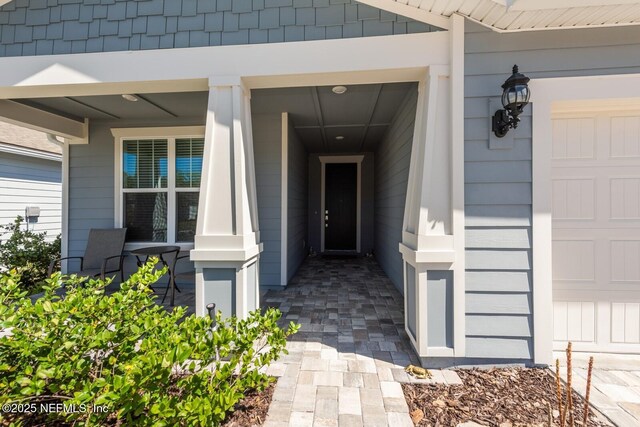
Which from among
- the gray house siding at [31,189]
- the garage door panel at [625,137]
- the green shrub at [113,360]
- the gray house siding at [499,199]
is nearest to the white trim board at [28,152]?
the gray house siding at [31,189]

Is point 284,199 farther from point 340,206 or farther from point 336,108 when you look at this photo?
point 340,206

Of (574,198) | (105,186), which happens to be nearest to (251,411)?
(574,198)

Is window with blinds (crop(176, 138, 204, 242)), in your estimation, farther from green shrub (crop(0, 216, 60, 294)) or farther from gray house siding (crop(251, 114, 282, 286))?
green shrub (crop(0, 216, 60, 294))

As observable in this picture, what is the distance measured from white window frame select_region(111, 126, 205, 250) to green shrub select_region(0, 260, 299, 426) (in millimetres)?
2574

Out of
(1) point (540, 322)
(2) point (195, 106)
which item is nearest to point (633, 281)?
(1) point (540, 322)

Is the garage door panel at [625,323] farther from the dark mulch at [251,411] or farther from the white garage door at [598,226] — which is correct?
the dark mulch at [251,411]

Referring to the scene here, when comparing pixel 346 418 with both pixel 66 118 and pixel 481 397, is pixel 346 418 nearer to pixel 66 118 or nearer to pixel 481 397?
pixel 481 397

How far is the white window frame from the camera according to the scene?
4211 mm

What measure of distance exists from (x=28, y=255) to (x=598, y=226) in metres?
7.15

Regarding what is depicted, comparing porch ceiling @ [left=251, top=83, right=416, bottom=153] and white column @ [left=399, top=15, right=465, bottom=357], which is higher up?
porch ceiling @ [left=251, top=83, right=416, bottom=153]

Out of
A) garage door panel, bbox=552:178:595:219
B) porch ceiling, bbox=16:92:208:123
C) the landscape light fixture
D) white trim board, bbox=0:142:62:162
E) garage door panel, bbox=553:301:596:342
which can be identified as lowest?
garage door panel, bbox=553:301:596:342

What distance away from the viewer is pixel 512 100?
1.96 meters

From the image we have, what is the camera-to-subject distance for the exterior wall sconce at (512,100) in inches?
76.7

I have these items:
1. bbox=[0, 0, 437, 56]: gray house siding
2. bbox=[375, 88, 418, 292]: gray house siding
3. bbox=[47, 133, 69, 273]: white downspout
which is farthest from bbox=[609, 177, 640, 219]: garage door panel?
bbox=[47, 133, 69, 273]: white downspout
